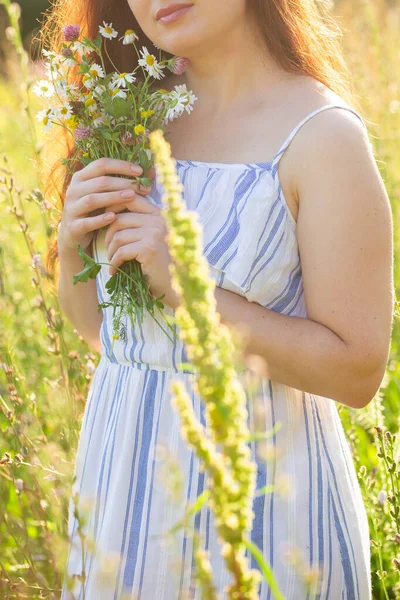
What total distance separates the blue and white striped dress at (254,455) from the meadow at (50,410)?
0.32 feet

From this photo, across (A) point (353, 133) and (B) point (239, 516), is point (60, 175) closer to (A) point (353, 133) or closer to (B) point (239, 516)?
(A) point (353, 133)

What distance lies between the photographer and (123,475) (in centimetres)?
153

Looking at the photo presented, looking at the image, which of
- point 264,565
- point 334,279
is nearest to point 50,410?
point 334,279

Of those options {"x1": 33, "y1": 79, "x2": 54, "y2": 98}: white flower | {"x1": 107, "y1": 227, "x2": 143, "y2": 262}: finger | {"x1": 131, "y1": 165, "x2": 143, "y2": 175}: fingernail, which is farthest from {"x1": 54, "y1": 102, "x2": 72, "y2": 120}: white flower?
{"x1": 107, "y1": 227, "x2": 143, "y2": 262}: finger

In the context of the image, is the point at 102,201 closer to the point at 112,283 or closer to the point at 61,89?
the point at 112,283

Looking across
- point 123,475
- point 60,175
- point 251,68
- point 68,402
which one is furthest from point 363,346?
point 60,175

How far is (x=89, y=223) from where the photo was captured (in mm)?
1642

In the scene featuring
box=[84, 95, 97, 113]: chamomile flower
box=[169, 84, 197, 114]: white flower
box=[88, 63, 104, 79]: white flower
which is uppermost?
box=[88, 63, 104, 79]: white flower

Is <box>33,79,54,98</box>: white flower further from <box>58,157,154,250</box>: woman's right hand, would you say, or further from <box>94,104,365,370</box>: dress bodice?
<box>94,104,365,370</box>: dress bodice

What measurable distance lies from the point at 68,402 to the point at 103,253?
419 mm

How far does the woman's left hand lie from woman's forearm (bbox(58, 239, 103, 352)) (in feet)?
1.09

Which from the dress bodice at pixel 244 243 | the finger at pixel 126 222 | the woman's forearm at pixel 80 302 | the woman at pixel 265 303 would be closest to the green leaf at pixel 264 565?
the woman at pixel 265 303

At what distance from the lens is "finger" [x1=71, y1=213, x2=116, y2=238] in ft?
5.24

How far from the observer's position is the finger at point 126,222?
1553 millimetres
